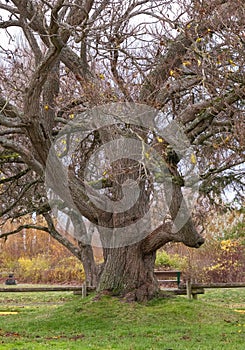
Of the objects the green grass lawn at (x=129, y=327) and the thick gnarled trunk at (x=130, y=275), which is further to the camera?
the thick gnarled trunk at (x=130, y=275)

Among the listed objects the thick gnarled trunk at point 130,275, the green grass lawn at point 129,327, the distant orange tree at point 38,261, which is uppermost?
the distant orange tree at point 38,261

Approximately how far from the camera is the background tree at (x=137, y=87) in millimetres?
6680

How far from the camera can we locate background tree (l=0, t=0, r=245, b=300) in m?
6.68

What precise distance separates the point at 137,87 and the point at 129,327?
12.8 feet

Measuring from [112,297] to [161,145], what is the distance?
3754mm

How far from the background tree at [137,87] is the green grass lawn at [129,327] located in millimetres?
727

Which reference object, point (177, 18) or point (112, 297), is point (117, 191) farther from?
point (177, 18)

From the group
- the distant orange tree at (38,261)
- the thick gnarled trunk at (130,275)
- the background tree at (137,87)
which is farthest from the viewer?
the distant orange tree at (38,261)

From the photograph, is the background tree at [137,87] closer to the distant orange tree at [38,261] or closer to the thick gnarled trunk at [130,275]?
the thick gnarled trunk at [130,275]

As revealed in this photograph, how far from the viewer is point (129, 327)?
8203 millimetres

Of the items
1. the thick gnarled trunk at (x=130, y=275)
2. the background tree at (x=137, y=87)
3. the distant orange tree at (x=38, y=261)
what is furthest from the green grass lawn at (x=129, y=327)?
the distant orange tree at (x=38, y=261)

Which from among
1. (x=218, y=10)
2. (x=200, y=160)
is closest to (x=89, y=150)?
(x=200, y=160)

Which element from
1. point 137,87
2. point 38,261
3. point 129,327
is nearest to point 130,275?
point 129,327

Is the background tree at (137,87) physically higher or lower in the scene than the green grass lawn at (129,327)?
higher
